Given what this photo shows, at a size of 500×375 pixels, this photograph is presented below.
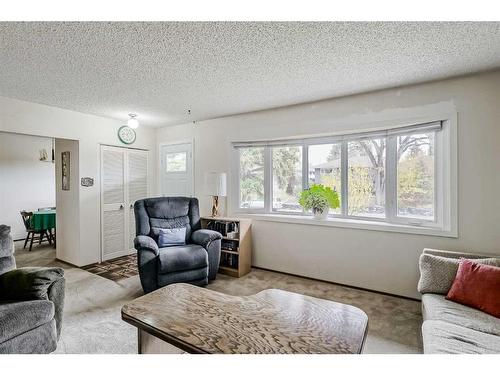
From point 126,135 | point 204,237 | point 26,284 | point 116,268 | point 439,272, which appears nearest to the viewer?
point 26,284

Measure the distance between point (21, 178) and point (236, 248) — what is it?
5.38 metres

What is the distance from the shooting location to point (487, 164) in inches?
92.6

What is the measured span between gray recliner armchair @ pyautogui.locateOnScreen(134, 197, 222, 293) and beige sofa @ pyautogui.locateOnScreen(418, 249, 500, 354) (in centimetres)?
215

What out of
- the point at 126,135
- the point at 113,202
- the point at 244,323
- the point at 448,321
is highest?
the point at 126,135

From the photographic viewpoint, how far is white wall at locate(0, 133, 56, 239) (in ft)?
17.8

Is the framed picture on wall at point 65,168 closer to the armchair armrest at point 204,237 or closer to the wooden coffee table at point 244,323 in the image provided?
the armchair armrest at point 204,237

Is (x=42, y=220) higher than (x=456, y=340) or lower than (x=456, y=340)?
higher

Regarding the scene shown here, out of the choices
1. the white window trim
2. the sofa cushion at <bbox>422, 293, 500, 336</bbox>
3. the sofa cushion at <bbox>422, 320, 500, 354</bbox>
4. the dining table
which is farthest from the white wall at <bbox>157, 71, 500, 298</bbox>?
the dining table

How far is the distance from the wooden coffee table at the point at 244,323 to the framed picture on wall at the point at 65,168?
316cm

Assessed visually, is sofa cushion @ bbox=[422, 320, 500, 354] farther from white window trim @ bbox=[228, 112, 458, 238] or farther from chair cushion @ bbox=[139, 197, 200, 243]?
chair cushion @ bbox=[139, 197, 200, 243]

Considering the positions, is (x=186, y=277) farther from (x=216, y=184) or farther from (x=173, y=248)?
(x=216, y=184)

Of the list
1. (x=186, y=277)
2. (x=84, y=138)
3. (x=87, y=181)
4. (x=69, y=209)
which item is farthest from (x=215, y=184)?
(x=69, y=209)

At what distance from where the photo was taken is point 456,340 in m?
1.42
